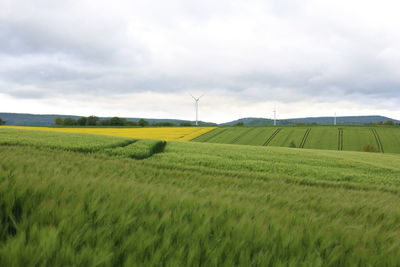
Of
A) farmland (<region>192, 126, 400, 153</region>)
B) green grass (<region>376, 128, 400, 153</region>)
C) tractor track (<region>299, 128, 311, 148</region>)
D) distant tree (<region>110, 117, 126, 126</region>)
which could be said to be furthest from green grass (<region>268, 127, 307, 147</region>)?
distant tree (<region>110, 117, 126, 126</region>)

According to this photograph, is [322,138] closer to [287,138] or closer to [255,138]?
[287,138]

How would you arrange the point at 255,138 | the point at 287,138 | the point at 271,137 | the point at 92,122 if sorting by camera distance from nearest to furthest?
1. the point at 255,138
2. the point at 287,138
3. the point at 271,137
4. the point at 92,122

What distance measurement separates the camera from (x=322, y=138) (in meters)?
60.8

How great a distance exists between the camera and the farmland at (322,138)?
178ft

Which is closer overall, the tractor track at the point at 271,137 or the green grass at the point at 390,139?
the green grass at the point at 390,139

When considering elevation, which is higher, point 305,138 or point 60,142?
point 60,142

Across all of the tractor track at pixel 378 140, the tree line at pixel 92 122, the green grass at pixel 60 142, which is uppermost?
the tree line at pixel 92 122

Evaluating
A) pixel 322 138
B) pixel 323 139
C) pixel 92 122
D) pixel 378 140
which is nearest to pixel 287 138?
pixel 323 139

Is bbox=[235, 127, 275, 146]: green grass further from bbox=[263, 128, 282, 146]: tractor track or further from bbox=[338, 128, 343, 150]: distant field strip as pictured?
bbox=[338, 128, 343, 150]: distant field strip

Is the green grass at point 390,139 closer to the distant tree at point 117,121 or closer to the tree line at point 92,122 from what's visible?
the tree line at point 92,122

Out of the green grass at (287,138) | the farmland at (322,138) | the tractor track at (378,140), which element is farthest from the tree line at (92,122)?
the tractor track at (378,140)

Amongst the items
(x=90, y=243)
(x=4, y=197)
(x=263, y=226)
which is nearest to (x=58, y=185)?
(x=4, y=197)

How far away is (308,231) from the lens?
1805mm

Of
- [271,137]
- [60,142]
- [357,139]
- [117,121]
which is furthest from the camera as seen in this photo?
[117,121]
